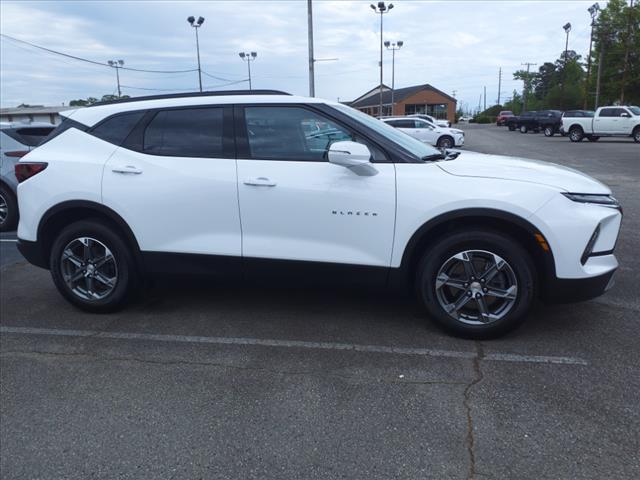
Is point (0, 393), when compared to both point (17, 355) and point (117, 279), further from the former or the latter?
point (117, 279)

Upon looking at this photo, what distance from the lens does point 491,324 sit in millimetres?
3787

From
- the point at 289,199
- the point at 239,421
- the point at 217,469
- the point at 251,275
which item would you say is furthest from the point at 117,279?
the point at 217,469

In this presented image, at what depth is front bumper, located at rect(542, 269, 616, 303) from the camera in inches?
143

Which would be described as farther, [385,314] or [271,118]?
[385,314]

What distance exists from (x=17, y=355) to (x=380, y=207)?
A: 2865 millimetres

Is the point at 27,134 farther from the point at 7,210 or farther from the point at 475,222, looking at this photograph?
the point at 475,222

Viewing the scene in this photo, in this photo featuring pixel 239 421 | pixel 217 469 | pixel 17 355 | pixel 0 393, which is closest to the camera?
pixel 217 469

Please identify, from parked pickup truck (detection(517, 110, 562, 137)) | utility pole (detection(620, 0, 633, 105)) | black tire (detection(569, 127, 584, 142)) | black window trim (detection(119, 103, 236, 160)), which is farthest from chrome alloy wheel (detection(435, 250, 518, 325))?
utility pole (detection(620, 0, 633, 105))

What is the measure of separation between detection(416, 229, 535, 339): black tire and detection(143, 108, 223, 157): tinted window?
5.97 feet

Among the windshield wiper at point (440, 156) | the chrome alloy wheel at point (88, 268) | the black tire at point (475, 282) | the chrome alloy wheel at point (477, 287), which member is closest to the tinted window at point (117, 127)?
the chrome alloy wheel at point (88, 268)

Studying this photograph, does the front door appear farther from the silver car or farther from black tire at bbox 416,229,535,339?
the silver car

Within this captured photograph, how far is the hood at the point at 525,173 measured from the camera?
3.71 metres

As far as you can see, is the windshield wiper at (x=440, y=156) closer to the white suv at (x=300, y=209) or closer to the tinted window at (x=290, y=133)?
the white suv at (x=300, y=209)

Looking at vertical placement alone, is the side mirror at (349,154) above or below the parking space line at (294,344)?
above
